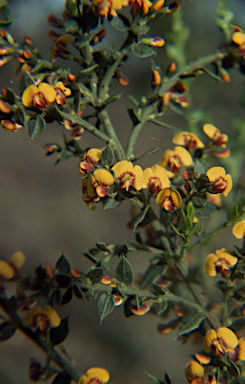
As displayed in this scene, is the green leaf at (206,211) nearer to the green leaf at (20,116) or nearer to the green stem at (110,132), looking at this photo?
the green stem at (110,132)

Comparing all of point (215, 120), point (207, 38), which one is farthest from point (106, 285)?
→ point (207, 38)

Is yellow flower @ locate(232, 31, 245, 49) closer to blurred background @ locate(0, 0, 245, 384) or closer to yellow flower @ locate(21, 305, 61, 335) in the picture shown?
blurred background @ locate(0, 0, 245, 384)

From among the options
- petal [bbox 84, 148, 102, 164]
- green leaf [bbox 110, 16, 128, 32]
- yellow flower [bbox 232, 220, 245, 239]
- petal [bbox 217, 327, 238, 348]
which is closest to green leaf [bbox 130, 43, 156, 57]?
green leaf [bbox 110, 16, 128, 32]

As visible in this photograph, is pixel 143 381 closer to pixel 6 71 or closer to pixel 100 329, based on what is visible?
pixel 100 329

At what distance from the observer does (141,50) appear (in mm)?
328

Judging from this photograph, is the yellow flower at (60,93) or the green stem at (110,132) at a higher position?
the yellow flower at (60,93)

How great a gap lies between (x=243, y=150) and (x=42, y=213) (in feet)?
2.01

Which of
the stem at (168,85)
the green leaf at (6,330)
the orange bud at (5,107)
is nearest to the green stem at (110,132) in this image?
the stem at (168,85)

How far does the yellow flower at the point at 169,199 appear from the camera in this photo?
320 millimetres

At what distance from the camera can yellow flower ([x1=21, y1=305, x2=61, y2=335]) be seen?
30 cm

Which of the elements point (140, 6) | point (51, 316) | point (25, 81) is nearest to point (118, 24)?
point (140, 6)

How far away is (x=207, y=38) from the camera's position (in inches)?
30.2

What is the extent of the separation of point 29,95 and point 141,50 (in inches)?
5.8

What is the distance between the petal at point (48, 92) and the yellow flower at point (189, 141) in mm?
204
